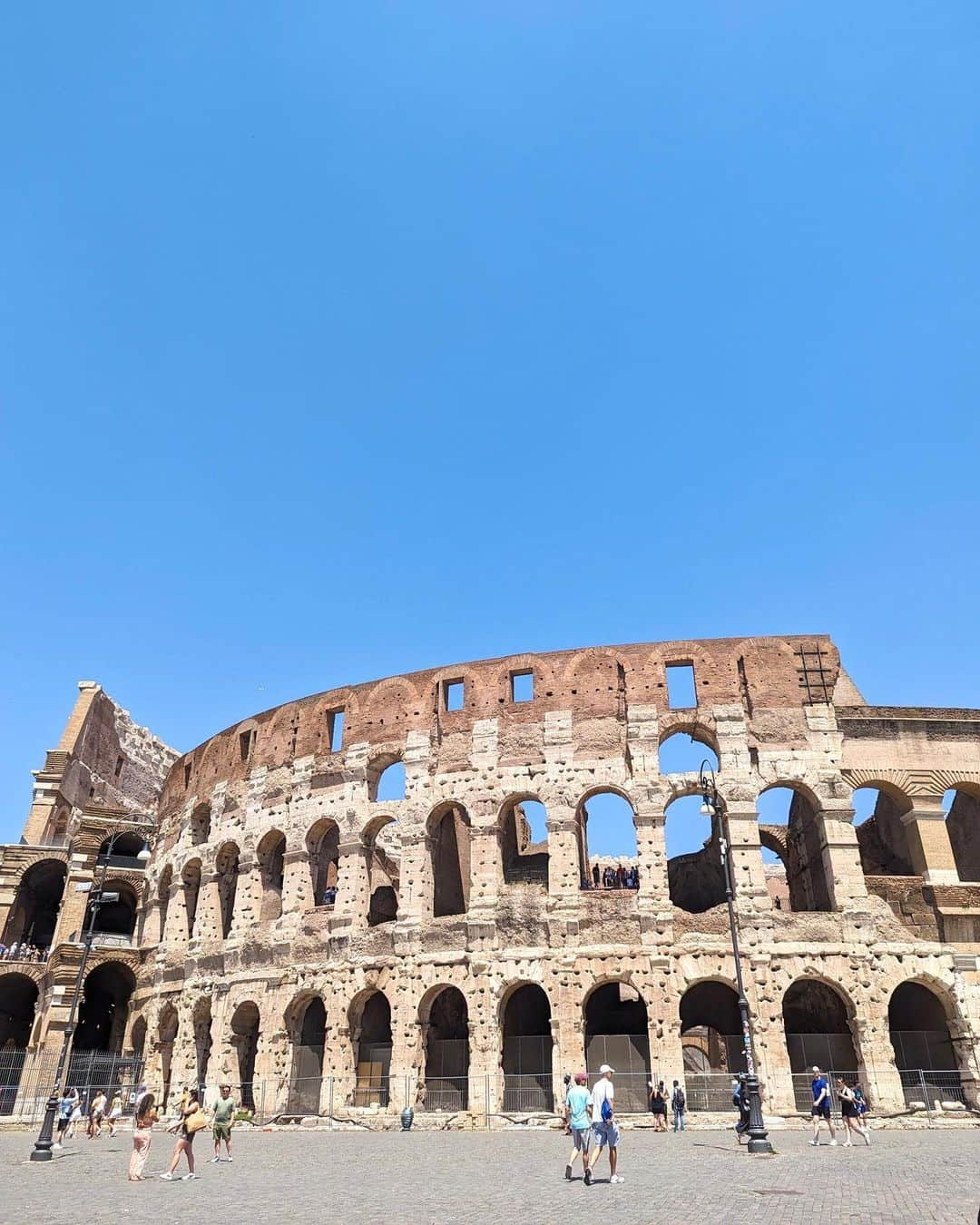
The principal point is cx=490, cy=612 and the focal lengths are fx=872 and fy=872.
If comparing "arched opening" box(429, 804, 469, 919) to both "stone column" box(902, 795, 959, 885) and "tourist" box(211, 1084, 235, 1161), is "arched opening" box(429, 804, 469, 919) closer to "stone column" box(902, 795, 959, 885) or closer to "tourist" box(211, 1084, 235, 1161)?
"tourist" box(211, 1084, 235, 1161)

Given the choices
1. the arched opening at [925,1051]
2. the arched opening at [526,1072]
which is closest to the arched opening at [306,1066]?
the arched opening at [526,1072]

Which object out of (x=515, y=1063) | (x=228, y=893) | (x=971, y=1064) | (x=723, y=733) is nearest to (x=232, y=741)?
(x=228, y=893)

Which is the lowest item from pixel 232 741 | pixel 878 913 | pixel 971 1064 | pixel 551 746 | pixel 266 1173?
pixel 266 1173

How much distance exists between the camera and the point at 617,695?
84.7ft

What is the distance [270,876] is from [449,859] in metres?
6.13

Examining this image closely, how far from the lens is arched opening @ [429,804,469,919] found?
2680cm

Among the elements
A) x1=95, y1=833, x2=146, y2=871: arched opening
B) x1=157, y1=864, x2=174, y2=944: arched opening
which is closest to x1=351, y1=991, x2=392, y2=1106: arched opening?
x1=157, y1=864, x2=174, y2=944: arched opening

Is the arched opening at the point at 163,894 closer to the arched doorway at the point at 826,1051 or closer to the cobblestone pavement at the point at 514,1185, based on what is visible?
the cobblestone pavement at the point at 514,1185

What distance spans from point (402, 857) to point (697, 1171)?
14.6 metres

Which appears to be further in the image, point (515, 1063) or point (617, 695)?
point (617, 695)

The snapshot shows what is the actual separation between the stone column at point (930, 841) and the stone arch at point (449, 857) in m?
12.3

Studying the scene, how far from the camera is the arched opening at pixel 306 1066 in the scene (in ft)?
81.2

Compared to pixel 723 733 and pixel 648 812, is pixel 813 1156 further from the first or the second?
pixel 723 733

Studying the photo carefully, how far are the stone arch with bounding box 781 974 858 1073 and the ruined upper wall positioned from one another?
22.9ft
